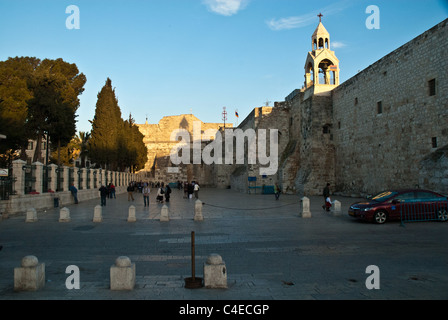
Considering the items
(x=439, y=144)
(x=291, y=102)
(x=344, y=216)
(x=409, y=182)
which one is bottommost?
(x=344, y=216)

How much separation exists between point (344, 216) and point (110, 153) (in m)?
26.8

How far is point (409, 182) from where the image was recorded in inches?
697

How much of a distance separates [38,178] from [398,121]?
19.0 metres

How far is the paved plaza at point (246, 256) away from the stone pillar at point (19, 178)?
9.87ft

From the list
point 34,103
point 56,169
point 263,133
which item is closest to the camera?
point 56,169

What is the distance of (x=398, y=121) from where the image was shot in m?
18.6

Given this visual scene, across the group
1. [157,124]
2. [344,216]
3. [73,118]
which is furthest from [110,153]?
[157,124]

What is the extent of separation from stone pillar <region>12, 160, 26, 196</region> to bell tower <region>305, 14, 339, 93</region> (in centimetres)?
2162

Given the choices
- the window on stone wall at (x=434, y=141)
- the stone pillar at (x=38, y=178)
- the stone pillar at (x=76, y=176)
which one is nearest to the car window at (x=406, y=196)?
the window on stone wall at (x=434, y=141)

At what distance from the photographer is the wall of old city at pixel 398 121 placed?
1535cm

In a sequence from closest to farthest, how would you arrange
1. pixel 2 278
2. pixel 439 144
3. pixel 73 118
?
pixel 2 278 < pixel 439 144 < pixel 73 118

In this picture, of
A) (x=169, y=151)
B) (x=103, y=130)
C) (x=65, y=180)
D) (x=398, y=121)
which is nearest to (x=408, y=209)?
(x=398, y=121)

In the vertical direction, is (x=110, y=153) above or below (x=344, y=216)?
above
